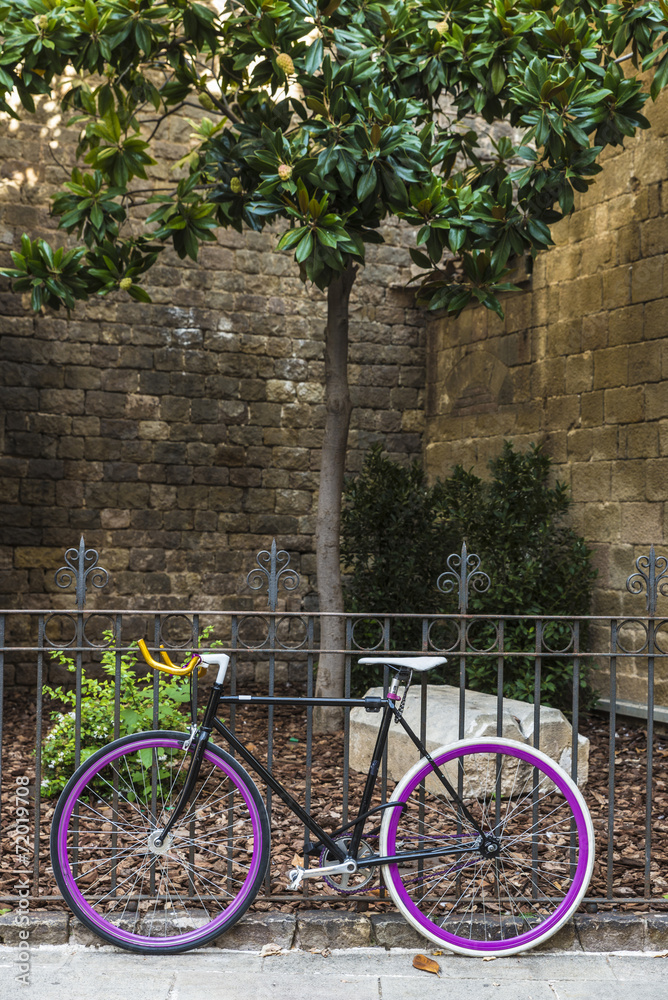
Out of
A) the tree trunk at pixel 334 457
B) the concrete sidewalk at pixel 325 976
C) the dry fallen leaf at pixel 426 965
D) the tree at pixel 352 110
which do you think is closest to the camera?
the concrete sidewalk at pixel 325 976

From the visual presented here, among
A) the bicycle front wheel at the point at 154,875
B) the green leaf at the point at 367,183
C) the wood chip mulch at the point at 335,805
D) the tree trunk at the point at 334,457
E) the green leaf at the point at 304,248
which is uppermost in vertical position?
the green leaf at the point at 367,183

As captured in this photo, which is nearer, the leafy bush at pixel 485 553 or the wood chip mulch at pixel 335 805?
the wood chip mulch at pixel 335 805

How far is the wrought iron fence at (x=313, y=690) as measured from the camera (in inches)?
113

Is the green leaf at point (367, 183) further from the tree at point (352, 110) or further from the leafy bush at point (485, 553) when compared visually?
the leafy bush at point (485, 553)

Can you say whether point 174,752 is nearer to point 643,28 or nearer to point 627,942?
point 627,942

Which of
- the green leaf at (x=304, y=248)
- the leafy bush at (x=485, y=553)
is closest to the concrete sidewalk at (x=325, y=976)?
the leafy bush at (x=485, y=553)

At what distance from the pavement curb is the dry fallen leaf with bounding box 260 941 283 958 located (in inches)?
0.6

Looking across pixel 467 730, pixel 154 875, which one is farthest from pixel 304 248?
pixel 154 875

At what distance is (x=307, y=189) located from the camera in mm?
4246

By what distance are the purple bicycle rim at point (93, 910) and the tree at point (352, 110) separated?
2.31 meters

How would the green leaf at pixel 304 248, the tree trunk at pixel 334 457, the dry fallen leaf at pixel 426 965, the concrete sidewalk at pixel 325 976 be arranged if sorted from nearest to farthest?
the concrete sidewalk at pixel 325 976, the dry fallen leaf at pixel 426 965, the green leaf at pixel 304 248, the tree trunk at pixel 334 457

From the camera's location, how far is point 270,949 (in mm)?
2705

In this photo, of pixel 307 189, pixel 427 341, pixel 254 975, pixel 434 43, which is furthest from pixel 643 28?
pixel 254 975

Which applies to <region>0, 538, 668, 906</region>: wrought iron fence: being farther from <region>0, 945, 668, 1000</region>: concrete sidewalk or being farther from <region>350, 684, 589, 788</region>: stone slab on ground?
<region>0, 945, 668, 1000</region>: concrete sidewalk
